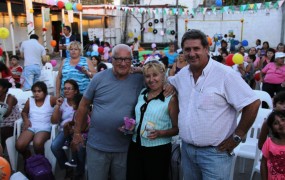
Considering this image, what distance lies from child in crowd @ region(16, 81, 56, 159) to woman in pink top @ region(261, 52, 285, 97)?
4.26 metres

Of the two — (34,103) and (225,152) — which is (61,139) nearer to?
(34,103)

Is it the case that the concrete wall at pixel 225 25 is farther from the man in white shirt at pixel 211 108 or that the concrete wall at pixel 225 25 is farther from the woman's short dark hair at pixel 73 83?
the man in white shirt at pixel 211 108

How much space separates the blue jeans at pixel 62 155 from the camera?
12.7ft

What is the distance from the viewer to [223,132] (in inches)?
90.3

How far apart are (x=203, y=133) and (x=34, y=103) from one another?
9.58 feet

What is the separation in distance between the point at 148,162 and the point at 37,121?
2.20 metres

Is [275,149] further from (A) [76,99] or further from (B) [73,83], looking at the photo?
(B) [73,83]

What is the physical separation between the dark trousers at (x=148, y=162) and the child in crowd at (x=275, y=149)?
84 cm

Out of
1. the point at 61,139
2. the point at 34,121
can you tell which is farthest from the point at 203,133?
the point at 34,121

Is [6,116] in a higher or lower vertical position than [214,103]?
lower

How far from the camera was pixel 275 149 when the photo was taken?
8.50ft

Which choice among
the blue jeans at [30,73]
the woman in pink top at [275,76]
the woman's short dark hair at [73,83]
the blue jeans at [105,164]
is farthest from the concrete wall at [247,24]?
the blue jeans at [105,164]

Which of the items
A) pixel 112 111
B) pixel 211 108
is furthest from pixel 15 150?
pixel 211 108

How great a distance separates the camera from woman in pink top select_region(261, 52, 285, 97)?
6215 mm
